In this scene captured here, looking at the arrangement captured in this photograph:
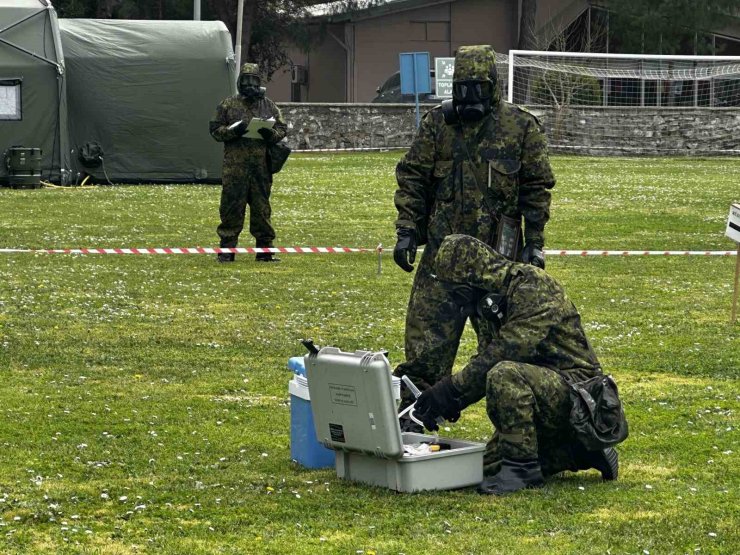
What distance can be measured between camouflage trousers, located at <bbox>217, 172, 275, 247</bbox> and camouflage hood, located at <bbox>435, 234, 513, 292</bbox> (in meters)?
9.55

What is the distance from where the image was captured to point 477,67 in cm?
818

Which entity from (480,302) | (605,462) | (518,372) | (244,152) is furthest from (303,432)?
(244,152)

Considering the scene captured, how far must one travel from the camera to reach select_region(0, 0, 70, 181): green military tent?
2773 centimetres

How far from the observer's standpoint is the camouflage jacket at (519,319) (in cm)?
707

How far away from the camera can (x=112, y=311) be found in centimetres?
1313

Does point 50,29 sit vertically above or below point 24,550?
above

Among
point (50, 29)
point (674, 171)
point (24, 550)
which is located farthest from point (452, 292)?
point (674, 171)

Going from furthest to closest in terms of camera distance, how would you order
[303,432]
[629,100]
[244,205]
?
[629,100] → [244,205] → [303,432]

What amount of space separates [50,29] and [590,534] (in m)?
23.5

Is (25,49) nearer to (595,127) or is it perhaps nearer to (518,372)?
(595,127)

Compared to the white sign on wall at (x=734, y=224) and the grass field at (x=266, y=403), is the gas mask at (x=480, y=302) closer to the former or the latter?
the grass field at (x=266, y=403)

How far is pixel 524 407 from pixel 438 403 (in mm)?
403

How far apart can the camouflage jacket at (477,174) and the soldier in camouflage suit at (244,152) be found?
8104 mm

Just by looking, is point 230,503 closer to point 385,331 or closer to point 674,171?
point 385,331
